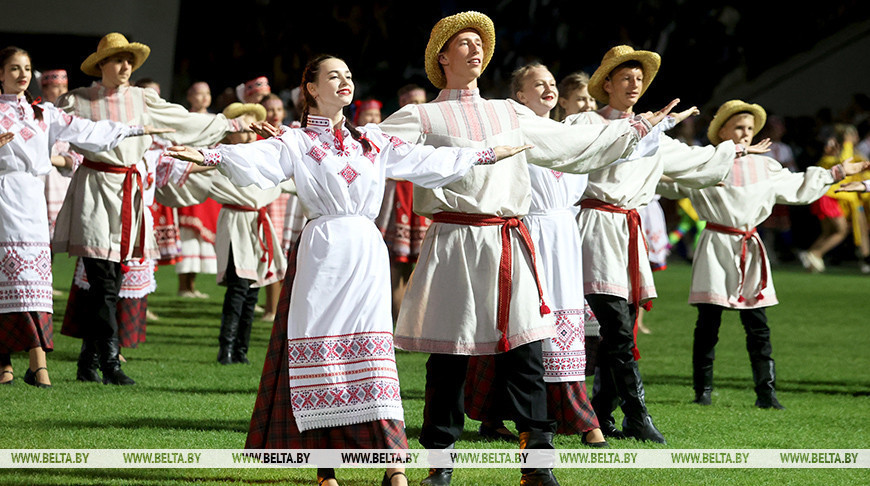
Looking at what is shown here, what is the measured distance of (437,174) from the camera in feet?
14.4

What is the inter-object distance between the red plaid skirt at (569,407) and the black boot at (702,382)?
1.67 meters

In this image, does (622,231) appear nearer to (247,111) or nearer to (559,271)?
(559,271)

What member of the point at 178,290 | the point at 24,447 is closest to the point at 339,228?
the point at 24,447

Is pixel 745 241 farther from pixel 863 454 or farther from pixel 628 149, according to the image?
pixel 628 149

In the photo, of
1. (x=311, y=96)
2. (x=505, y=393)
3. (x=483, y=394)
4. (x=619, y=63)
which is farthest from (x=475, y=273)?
(x=619, y=63)

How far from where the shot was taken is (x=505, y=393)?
461 cm

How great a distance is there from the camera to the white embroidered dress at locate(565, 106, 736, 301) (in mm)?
5637

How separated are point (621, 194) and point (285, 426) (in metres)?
2.09

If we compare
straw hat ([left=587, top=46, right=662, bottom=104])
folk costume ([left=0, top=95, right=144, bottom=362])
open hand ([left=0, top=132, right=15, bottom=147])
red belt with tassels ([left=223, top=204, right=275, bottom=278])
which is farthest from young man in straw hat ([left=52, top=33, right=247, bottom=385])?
straw hat ([left=587, top=46, right=662, bottom=104])

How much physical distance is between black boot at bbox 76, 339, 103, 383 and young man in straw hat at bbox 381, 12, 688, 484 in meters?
2.85

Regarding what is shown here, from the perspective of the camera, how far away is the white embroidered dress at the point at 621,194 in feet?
18.5

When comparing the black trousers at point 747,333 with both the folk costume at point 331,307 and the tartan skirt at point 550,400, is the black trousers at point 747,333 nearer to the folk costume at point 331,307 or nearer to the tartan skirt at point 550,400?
the tartan skirt at point 550,400

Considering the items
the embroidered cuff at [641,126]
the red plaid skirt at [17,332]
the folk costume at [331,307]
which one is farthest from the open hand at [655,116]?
the red plaid skirt at [17,332]

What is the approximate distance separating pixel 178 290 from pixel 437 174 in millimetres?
8323
